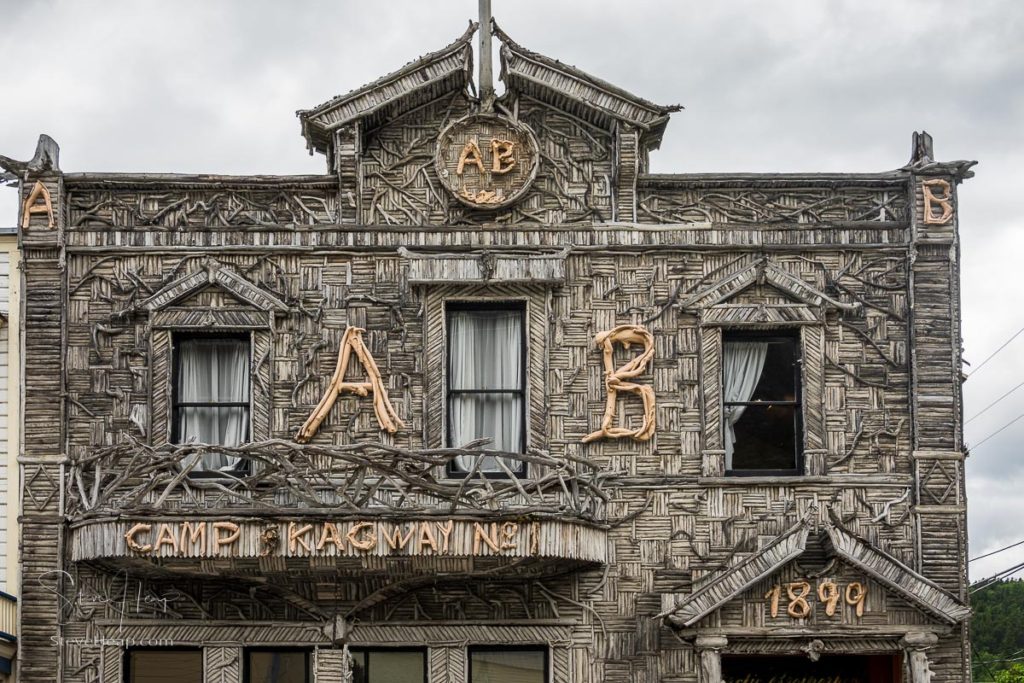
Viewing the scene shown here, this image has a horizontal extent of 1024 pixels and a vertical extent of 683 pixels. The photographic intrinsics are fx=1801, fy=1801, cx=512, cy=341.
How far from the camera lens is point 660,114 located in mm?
24328

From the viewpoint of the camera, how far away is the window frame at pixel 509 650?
23562mm

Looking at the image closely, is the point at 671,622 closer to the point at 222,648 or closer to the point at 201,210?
the point at 222,648

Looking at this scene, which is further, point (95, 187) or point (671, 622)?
point (95, 187)

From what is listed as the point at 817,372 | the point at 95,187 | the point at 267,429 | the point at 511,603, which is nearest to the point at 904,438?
the point at 817,372

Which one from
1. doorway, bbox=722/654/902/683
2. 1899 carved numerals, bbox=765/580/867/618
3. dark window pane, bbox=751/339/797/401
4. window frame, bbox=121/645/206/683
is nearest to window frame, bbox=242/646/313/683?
window frame, bbox=121/645/206/683

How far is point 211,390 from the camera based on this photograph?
79.9ft

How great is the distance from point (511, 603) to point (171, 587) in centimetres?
445

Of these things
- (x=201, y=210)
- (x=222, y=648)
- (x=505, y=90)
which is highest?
(x=505, y=90)

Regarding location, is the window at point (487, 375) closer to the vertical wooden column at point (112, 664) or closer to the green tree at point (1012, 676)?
the vertical wooden column at point (112, 664)

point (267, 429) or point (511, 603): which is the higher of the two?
point (267, 429)

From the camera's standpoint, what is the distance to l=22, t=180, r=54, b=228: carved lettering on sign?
24422 mm

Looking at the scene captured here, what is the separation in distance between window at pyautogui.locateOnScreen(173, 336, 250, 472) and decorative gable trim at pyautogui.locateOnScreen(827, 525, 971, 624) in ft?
26.3

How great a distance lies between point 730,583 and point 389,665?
15.1 feet
